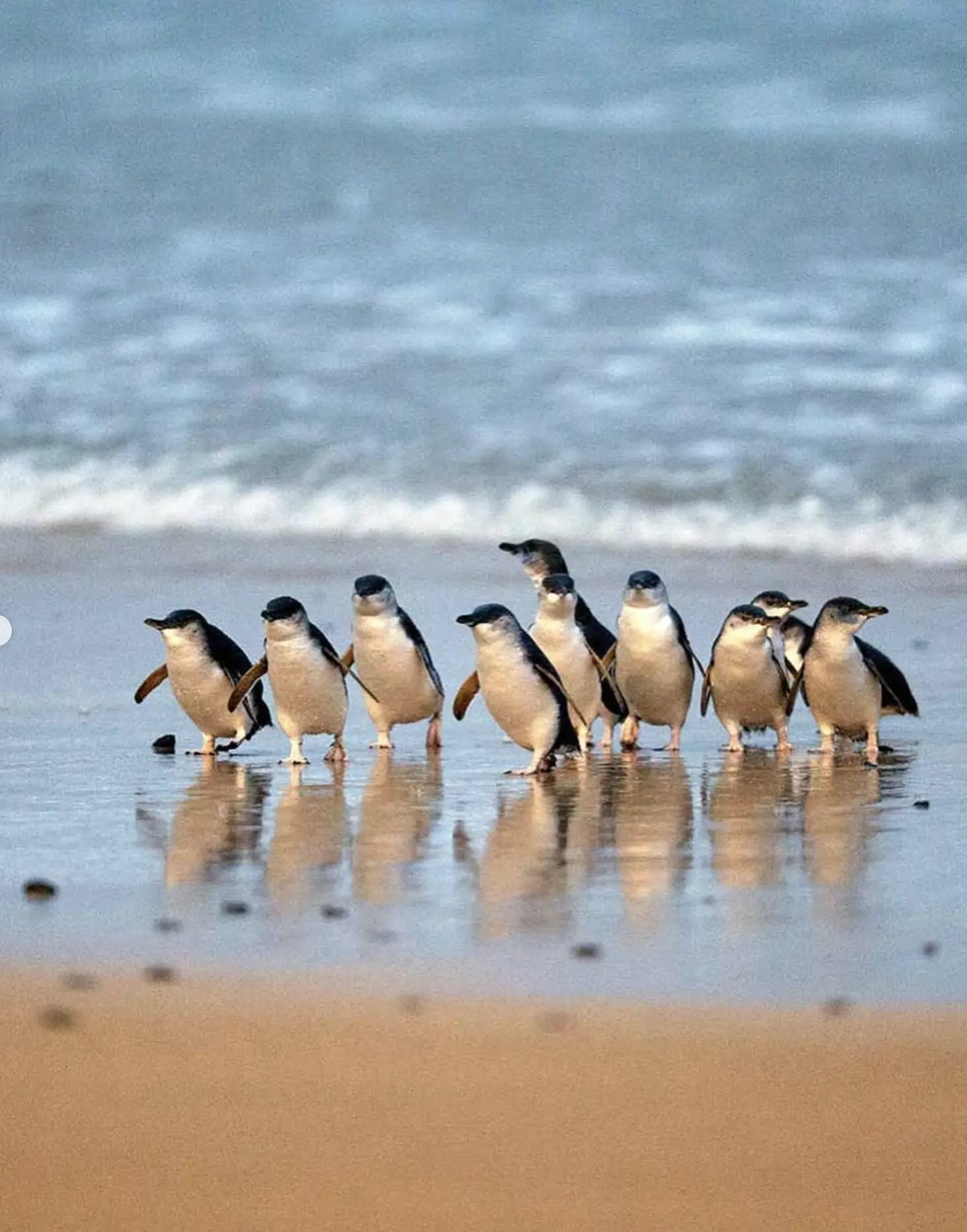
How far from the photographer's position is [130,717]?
7.37 metres

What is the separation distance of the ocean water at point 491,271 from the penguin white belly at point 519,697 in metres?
5.40

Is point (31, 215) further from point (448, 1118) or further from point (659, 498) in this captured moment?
point (448, 1118)

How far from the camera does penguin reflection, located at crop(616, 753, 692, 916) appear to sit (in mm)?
4344

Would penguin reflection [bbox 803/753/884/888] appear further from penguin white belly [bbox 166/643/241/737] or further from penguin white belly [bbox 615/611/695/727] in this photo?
penguin white belly [bbox 166/643/241/737]

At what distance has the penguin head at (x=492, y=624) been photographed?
6.43 meters

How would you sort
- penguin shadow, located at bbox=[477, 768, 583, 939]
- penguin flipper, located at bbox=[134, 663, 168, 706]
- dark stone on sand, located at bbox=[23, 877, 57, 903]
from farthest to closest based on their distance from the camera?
penguin flipper, located at bbox=[134, 663, 168, 706], dark stone on sand, located at bbox=[23, 877, 57, 903], penguin shadow, located at bbox=[477, 768, 583, 939]

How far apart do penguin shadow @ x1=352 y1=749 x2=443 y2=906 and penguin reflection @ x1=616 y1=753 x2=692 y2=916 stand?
0.42 meters

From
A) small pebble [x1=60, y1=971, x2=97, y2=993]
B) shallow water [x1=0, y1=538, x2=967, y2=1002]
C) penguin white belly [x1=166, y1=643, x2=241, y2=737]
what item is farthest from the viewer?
penguin white belly [x1=166, y1=643, x2=241, y2=737]

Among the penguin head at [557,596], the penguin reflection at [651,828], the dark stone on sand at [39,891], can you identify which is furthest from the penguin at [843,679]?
the dark stone on sand at [39,891]

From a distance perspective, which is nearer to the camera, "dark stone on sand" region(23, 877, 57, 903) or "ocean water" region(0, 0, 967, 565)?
"dark stone on sand" region(23, 877, 57, 903)

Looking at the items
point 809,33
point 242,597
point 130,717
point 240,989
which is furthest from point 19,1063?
point 809,33

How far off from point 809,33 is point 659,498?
33.3 ft

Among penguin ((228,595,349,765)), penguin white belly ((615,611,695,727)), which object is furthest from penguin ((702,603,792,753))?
penguin ((228,595,349,765))

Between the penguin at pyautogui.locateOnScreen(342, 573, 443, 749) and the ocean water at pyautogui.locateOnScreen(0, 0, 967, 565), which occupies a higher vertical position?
the ocean water at pyautogui.locateOnScreen(0, 0, 967, 565)
